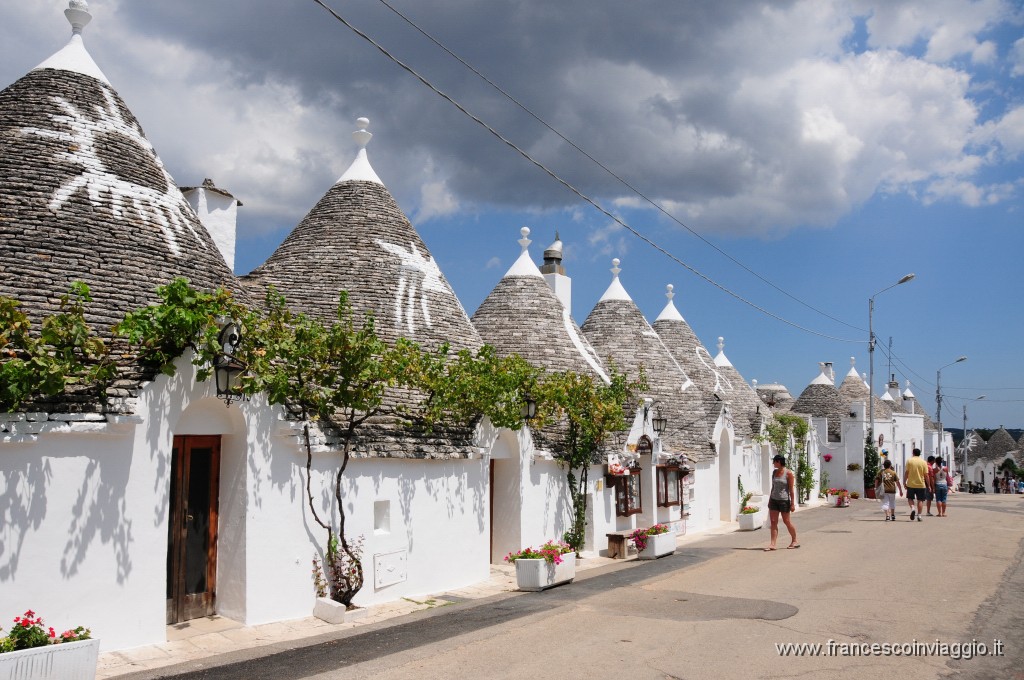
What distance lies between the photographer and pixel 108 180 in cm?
988

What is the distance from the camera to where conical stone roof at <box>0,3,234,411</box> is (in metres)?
8.54

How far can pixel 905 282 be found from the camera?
95.7 feet

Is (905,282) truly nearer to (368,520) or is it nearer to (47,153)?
(368,520)

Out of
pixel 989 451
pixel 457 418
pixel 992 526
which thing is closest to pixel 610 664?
pixel 457 418

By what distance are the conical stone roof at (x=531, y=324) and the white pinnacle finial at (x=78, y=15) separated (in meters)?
9.39

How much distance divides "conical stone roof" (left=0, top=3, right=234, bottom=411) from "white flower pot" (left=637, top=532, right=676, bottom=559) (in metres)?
9.39

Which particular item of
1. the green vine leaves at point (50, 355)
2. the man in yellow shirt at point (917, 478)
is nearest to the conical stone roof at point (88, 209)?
the green vine leaves at point (50, 355)

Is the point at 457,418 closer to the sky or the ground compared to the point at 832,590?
closer to the sky

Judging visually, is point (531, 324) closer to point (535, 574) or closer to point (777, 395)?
point (535, 574)

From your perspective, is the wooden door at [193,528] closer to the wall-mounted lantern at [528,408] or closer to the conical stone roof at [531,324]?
the wall-mounted lantern at [528,408]

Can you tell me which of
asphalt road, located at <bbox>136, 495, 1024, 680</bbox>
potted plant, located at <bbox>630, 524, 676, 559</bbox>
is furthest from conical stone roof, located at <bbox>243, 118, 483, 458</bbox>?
potted plant, located at <bbox>630, 524, 676, 559</bbox>

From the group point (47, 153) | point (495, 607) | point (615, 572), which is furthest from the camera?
point (615, 572)

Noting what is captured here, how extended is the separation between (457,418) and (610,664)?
5.86 m

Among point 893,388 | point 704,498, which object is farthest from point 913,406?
point 704,498
